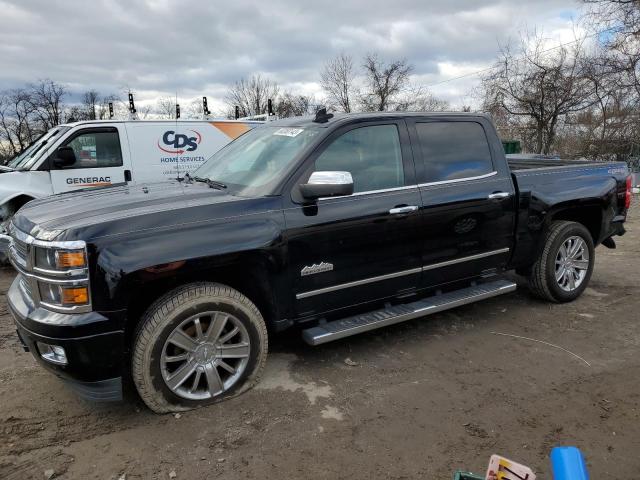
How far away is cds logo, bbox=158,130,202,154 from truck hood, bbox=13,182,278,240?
5.21 metres

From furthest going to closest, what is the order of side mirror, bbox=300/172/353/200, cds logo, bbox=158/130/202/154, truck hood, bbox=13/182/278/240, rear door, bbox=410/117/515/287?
cds logo, bbox=158/130/202/154 → rear door, bbox=410/117/515/287 → side mirror, bbox=300/172/353/200 → truck hood, bbox=13/182/278/240

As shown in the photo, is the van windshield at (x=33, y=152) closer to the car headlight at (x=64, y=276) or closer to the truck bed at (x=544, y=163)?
the car headlight at (x=64, y=276)

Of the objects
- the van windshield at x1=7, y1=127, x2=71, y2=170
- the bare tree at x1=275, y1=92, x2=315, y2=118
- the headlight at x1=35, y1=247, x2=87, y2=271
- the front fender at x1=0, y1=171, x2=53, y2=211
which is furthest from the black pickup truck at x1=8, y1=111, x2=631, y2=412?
the bare tree at x1=275, y1=92, x2=315, y2=118

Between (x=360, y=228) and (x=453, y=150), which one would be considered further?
(x=453, y=150)

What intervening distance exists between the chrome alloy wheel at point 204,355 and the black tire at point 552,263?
3214 millimetres

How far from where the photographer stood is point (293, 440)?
114 inches

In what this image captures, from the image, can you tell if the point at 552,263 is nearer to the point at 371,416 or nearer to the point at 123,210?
the point at 371,416

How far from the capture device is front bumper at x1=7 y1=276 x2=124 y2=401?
108 inches

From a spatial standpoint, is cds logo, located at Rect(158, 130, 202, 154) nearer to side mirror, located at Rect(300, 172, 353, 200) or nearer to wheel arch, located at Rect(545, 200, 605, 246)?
side mirror, located at Rect(300, 172, 353, 200)

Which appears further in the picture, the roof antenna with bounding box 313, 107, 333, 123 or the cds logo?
the cds logo

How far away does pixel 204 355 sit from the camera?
3184 millimetres

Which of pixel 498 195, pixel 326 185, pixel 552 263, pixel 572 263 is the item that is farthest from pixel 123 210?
pixel 572 263

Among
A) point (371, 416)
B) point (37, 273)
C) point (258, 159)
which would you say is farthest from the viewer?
point (258, 159)

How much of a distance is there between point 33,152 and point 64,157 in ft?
2.44
